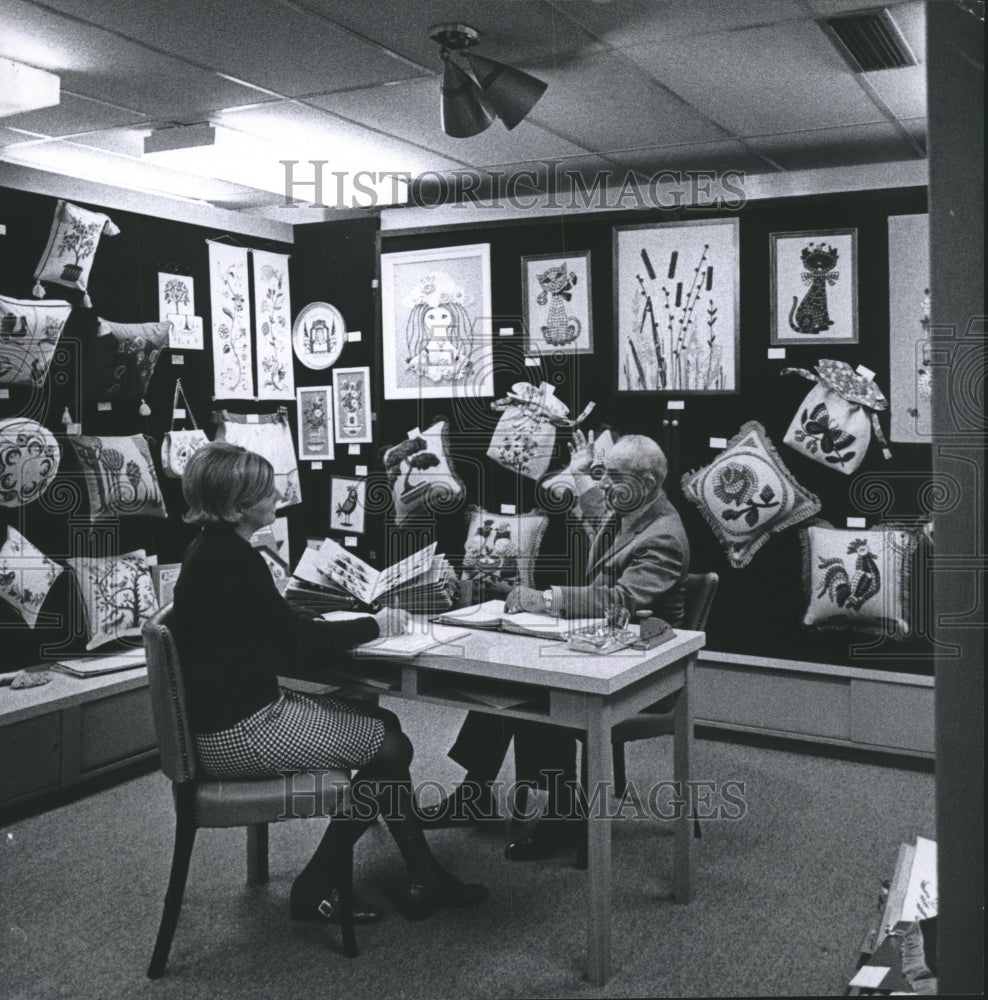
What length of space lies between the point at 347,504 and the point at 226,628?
3191mm

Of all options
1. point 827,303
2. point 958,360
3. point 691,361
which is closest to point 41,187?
point 691,361

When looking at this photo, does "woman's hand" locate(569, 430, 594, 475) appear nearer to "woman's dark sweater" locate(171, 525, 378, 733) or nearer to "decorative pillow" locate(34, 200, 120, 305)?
"decorative pillow" locate(34, 200, 120, 305)

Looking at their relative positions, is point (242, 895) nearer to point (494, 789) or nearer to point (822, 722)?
point (494, 789)

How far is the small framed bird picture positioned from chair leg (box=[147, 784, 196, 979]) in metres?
3.17

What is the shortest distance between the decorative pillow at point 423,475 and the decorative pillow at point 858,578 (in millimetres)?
1913

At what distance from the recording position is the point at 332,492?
6.08 metres

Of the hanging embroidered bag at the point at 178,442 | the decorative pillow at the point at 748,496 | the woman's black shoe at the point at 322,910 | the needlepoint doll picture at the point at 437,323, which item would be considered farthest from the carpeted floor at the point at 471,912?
the needlepoint doll picture at the point at 437,323

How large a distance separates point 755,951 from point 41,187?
14.1 feet

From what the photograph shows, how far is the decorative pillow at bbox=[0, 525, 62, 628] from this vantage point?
458 cm

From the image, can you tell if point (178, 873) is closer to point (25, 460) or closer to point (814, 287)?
point (25, 460)

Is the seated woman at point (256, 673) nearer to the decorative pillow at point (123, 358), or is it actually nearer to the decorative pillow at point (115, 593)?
the decorative pillow at point (115, 593)

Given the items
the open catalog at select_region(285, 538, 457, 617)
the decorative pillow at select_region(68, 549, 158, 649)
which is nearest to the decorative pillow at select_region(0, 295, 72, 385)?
the decorative pillow at select_region(68, 549, 158, 649)

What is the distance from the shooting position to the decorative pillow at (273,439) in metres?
5.70

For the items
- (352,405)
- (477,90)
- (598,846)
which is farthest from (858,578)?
(352,405)
